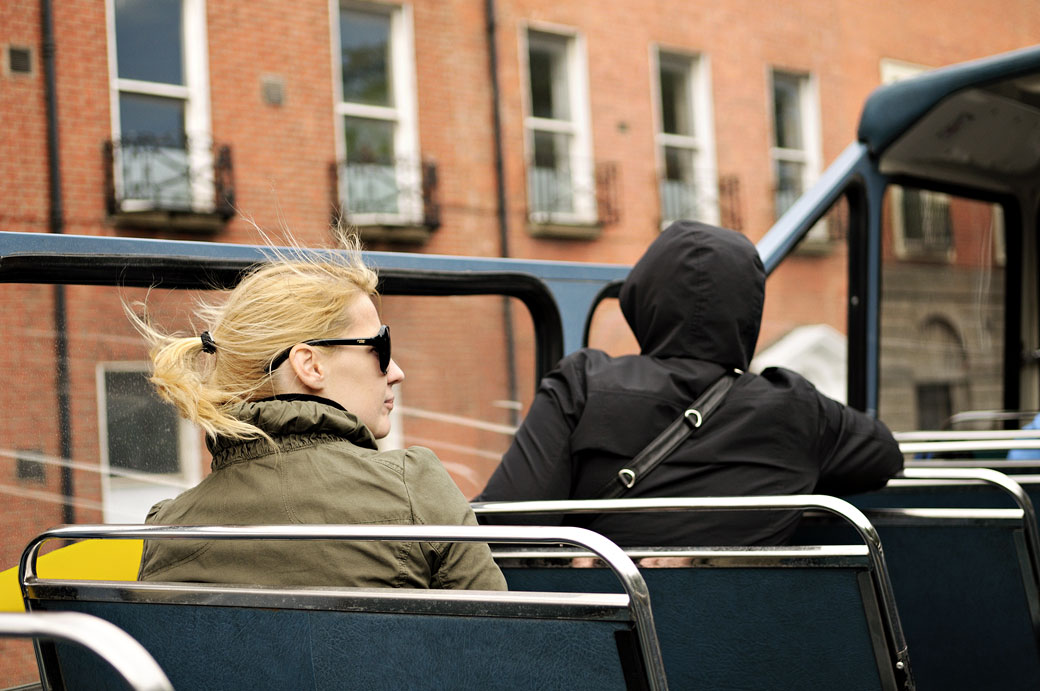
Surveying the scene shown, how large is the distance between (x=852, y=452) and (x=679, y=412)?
0.47m

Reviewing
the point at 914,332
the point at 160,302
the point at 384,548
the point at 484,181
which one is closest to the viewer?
the point at 384,548

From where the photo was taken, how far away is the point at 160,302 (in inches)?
105

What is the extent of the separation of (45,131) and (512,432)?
697 centimetres

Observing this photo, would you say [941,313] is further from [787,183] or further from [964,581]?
[787,183]

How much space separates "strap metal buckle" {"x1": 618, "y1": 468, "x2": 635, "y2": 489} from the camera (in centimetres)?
238

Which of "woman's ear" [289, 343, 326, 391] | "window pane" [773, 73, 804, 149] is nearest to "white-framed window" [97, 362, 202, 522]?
"woman's ear" [289, 343, 326, 391]

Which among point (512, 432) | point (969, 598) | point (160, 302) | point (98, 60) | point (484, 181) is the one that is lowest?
point (969, 598)

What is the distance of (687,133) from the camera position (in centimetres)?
1487

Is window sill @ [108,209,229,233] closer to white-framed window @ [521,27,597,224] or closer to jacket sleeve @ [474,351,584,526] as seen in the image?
white-framed window @ [521,27,597,224]

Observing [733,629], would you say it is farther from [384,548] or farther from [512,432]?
[512,432]

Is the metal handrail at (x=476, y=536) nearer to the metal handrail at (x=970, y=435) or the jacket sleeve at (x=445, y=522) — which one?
the jacket sleeve at (x=445, y=522)

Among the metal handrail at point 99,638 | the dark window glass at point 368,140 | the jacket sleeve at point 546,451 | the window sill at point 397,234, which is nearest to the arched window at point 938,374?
the jacket sleeve at point 546,451

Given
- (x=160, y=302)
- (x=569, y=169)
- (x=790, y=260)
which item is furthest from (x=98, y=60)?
(x=160, y=302)

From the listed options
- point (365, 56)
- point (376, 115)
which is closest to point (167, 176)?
A: point (376, 115)
